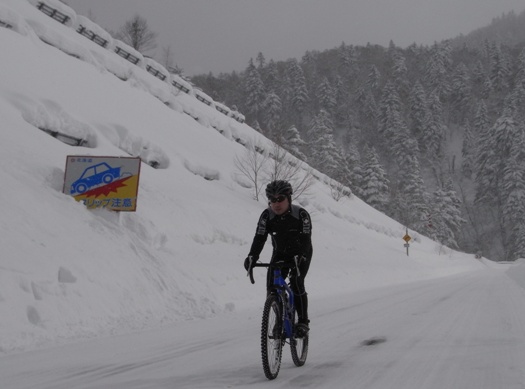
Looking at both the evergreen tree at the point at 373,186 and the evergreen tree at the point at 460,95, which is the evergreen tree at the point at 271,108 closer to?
the evergreen tree at the point at 373,186

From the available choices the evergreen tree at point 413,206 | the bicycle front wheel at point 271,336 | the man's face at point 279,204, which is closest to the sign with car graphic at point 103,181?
the man's face at point 279,204

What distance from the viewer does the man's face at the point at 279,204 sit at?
466 cm

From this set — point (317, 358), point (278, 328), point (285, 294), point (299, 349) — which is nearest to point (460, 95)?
point (317, 358)

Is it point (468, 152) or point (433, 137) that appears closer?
point (468, 152)

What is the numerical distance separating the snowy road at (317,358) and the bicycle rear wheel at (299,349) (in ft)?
0.30

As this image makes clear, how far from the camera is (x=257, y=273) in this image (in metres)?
14.8

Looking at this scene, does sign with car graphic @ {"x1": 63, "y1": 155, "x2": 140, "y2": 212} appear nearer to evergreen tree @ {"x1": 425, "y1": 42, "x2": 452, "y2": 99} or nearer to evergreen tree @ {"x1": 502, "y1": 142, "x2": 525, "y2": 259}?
evergreen tree @ {"x1": 502, "y1": 142, "x2": 525, "y2": 259}

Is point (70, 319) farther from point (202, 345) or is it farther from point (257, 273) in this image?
point (257, 273)

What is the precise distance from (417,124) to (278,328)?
11874cm

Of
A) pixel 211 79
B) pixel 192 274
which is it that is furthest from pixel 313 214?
pixel 211 79

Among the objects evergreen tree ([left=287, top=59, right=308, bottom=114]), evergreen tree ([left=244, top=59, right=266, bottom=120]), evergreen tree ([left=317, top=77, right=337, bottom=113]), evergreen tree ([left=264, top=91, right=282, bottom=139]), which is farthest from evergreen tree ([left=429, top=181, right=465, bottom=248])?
evergreen tree ([left=244, top=59, right=266, bottom=120])

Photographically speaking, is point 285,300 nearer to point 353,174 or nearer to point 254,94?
point 353,174

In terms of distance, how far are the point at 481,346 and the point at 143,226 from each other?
8948 millimetres

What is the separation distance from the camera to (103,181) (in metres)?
11.0
